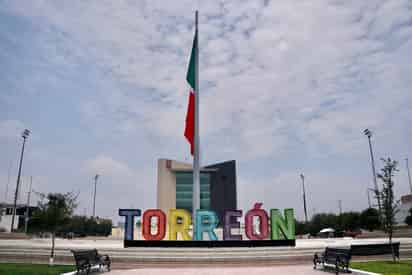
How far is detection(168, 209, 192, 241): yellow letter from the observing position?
78.6 feet

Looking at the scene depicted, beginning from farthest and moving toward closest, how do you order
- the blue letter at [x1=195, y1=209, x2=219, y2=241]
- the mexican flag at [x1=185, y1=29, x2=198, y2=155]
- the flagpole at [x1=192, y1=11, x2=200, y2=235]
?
1. the mexican flag at [x1=185, y1=29, x2=198, y2=155]
2. the flagpole at [x1=192, y1=11, x2=200, y2=235]
3. the blue letter at [x1=195, y1=209, x2=219, y2=241]

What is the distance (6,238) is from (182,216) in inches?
1100

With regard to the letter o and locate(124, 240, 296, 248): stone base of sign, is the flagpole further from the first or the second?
locate(124, 240, 296, 248): stone base of sign

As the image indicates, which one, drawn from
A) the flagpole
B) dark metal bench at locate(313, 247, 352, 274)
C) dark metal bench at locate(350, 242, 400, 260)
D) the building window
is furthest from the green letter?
the building window

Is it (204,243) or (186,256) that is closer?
(186,256)

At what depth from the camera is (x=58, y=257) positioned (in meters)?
19.1

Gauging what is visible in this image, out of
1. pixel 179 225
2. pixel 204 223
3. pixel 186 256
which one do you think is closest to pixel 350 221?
pixel 204 223

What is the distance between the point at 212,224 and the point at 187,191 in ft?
182

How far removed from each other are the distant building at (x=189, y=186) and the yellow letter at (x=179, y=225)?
51.1m

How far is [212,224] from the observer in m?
23.5

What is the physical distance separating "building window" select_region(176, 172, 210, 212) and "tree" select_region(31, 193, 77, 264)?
5687 centimetres

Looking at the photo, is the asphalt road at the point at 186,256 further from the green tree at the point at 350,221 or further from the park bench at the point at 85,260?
the green tree at the point at 350,221

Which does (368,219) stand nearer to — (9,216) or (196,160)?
(196,160)

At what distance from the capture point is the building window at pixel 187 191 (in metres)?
77.7
